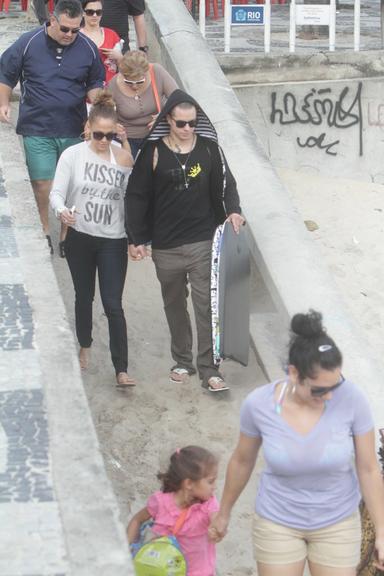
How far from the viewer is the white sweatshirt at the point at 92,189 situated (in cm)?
766

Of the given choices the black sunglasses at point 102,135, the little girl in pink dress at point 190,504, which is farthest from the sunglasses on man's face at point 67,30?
the little girl in pink dress at point 190,504

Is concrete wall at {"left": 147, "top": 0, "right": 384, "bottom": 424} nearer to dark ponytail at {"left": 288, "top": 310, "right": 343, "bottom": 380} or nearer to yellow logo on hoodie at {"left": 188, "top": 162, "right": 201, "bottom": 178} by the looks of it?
yellow logo on hoodie at {"left": 188, "top": 162, "right": 201, "bottom": 178}

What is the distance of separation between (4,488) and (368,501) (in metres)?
1.41

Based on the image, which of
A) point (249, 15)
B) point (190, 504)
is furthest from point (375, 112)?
point (190, 504)

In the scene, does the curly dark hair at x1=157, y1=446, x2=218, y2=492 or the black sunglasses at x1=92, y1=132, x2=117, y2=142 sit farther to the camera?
Answer: the black sunglasses at x1=92, y1=132, x2=117, y2=142

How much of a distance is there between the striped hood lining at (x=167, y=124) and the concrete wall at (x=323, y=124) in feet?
18.1

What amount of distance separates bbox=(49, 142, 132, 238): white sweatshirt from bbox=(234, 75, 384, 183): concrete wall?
18.5 ft

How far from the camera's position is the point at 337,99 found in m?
13.4

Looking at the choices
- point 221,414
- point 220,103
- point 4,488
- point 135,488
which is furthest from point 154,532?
point 220,103

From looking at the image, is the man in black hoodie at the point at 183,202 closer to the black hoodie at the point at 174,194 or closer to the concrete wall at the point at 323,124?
the black hoodie at the point at 174,194

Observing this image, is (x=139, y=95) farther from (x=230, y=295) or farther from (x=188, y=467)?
(x=188, y=467)

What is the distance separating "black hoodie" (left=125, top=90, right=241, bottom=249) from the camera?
24.9 feet

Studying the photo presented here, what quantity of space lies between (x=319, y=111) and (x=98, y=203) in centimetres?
609

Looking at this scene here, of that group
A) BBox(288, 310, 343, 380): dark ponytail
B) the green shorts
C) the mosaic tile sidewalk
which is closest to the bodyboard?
the mosaic tile sidewalk
